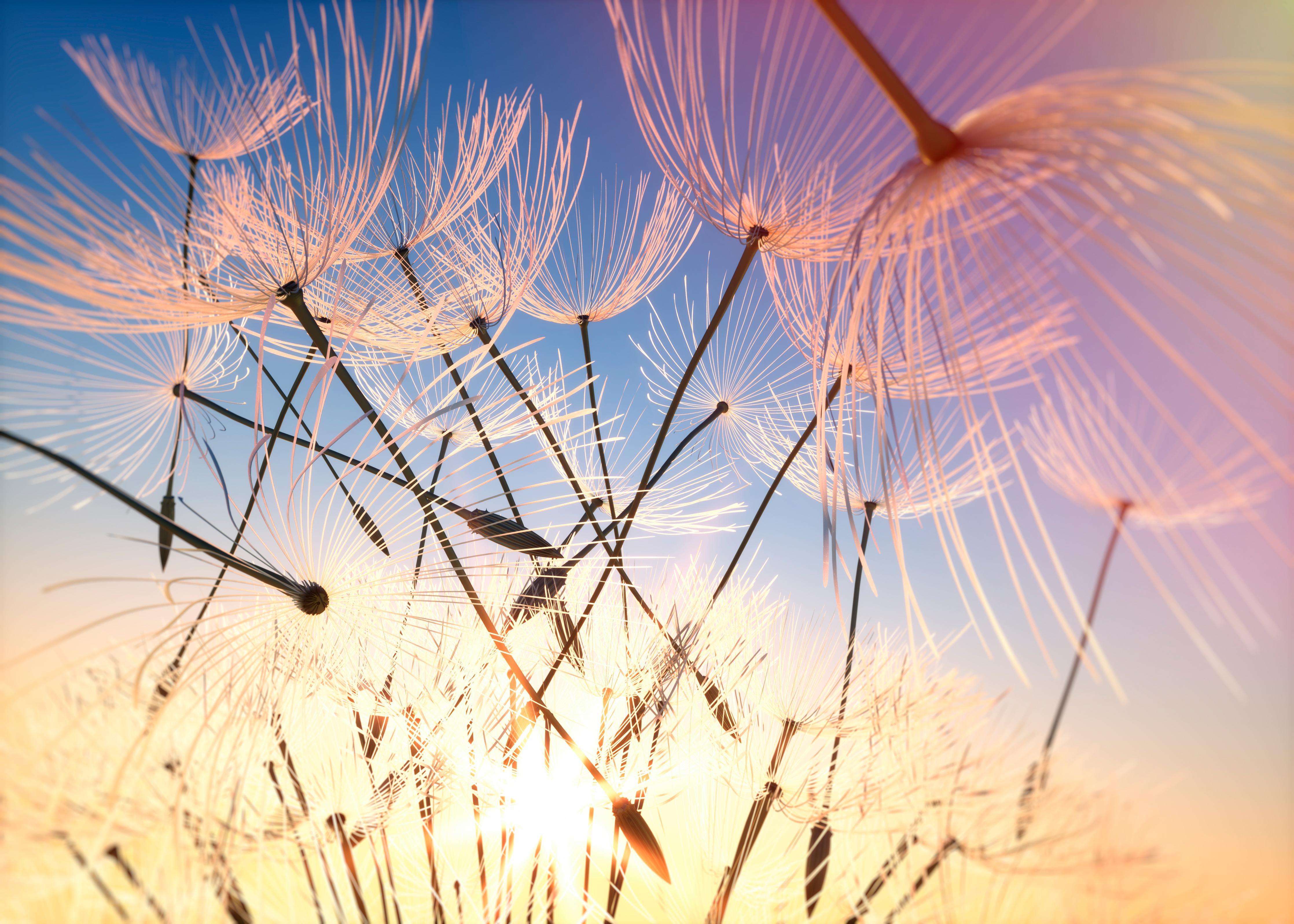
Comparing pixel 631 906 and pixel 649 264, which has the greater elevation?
pixel 649 264

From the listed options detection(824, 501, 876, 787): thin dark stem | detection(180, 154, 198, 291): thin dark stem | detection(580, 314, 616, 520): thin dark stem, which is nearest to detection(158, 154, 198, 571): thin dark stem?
detection(180, 154, 198, 291): thin dark stem

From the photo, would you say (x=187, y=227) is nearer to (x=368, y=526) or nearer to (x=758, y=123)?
(x=368, y=526)

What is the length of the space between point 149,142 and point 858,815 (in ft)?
2.99

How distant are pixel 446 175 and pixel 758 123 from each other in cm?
35

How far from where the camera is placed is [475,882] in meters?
0.58

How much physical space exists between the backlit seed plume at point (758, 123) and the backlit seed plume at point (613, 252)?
5.5 inches

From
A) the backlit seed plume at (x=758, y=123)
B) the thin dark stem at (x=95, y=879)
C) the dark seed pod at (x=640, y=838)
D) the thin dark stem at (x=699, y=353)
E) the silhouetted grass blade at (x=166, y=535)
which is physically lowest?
the thin dark stem at (x=95, y=879)

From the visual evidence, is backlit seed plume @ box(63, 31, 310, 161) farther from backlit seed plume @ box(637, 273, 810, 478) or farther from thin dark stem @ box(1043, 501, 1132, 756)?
thin dark stem @ box(1043, 501, 1132, 756)

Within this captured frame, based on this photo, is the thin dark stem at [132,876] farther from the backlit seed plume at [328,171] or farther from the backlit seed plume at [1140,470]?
the backlit seed plume at [1140,470]

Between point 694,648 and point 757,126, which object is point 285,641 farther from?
point 757,126

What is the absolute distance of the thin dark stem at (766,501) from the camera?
50cm

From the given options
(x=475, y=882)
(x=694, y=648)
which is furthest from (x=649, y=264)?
(x=475, y=882)

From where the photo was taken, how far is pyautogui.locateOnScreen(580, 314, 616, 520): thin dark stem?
0.56 m

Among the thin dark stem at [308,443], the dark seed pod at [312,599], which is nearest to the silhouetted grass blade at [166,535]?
the thin dark stem at [308,443]
